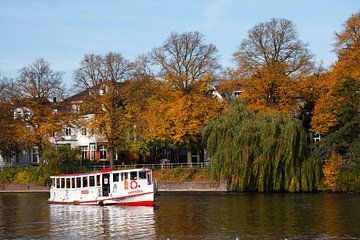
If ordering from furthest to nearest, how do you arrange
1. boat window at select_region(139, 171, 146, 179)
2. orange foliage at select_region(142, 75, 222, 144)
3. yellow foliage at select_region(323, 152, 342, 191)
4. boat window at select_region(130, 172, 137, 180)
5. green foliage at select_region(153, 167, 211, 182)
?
orange foliage at select_region(142, 75, 222, 144), green foliage at select_region(153, 167, 211, 182), yellow foliage at select_region(323, 152, 342, 191), boat window at select_region(130, 172, 137, 180), boat window at select_region(139, 171, 146, 179)

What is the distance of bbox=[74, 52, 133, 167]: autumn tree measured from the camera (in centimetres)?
8156

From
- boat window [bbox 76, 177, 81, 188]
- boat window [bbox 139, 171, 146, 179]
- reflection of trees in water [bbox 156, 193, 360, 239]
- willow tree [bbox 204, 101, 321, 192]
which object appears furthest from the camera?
boat window [bbox 76, 177, 81, 188]

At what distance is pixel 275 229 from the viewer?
127ft

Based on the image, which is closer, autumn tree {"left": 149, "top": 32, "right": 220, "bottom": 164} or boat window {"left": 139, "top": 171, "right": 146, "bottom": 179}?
boat window {"left": 139, "top": 171, "right": 146, "bottom": 179}

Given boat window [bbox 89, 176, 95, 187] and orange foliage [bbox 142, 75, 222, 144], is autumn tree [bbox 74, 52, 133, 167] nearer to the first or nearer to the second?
orange foliage [bbox 142, 75, 222, 144]

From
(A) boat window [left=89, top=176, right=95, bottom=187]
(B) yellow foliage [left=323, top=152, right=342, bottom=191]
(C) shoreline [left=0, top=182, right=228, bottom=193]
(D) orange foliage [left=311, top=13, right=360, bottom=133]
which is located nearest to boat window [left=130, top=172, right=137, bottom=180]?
(A) boat window [left=89, top=176, right=95, bottom=187]

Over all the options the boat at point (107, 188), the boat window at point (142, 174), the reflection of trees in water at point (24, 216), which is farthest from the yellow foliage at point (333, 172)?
the reflection of trees in water at point (24, 216)

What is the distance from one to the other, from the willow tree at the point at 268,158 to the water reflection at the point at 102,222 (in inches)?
490

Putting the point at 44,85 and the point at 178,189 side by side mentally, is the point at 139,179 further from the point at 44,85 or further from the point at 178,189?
the point at 44,85

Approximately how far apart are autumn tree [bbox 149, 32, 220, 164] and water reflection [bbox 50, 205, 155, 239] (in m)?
20.0

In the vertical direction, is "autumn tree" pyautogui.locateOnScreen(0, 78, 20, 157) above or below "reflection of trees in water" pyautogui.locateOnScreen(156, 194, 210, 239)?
above

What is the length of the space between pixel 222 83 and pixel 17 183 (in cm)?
2907

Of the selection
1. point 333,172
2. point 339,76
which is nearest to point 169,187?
point 333,172

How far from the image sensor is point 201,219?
Result: 147ft
